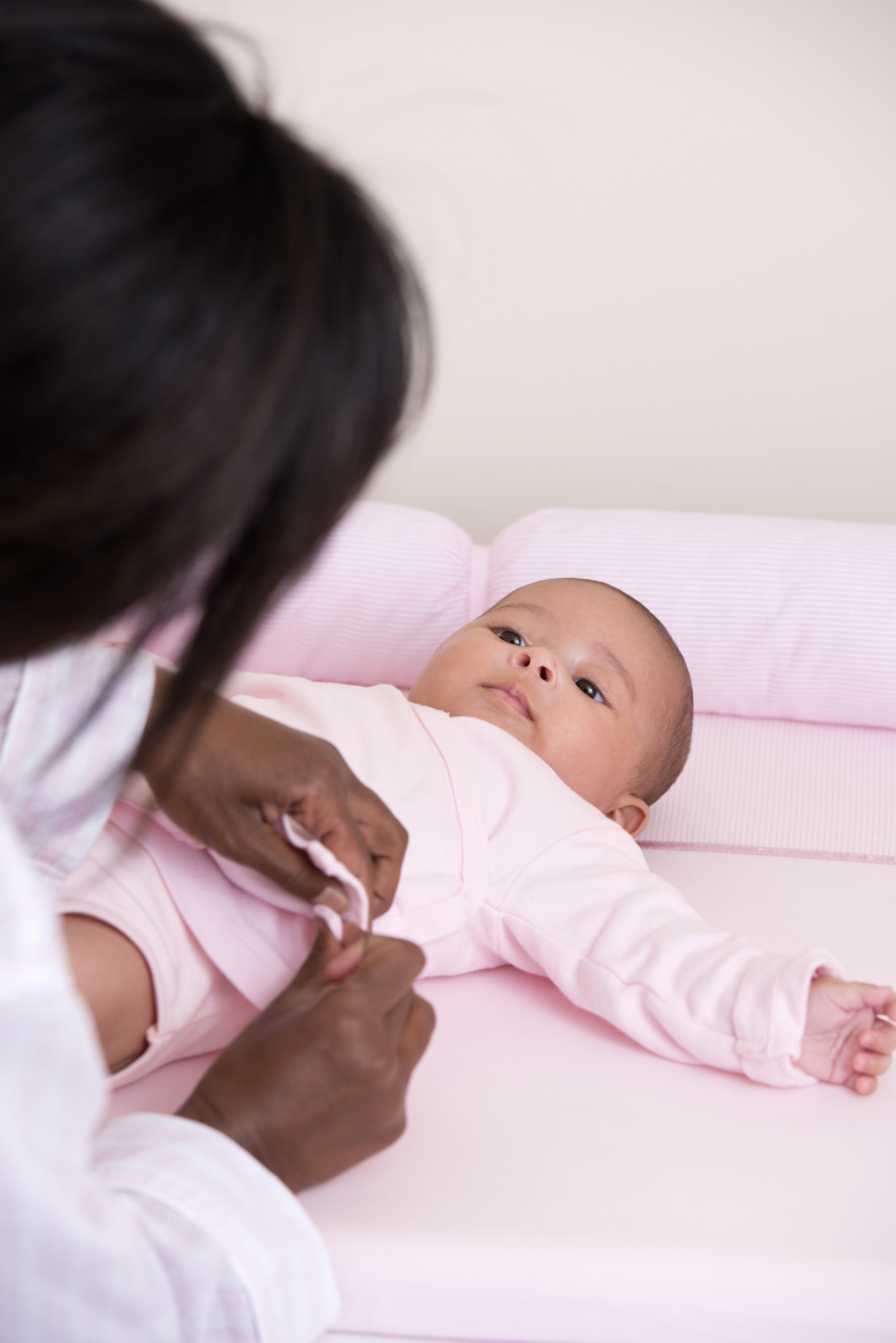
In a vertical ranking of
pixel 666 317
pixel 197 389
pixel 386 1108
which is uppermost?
pixel 197 389

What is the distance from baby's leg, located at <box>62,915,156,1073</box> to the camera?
31.1 inches

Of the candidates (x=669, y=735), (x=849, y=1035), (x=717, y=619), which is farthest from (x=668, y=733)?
(x=849, y=1035)

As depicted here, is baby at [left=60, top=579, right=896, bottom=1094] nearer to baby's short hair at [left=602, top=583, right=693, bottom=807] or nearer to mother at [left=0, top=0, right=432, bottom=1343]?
Result: baby's short hair at [left=602, top=583, right=693, bottom=807]

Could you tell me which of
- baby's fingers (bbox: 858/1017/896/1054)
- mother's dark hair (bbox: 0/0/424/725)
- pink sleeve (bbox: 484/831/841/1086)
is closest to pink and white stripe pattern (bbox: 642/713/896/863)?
pink sleeve (bbox: 484/831/841/1086)

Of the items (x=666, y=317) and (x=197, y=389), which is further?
(x=666, y=317)

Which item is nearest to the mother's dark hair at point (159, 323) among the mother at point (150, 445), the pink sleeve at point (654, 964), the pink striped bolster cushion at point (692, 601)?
the mother at point (150, 445)

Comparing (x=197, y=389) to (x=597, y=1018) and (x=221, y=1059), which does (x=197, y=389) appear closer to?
(x=221, y=1059)

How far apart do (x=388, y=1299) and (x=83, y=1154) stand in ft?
0.96

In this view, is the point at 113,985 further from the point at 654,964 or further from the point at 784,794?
the point at 784,794

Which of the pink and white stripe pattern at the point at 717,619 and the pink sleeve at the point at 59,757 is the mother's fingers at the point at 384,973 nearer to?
the pink sleeve at the point at 59,757

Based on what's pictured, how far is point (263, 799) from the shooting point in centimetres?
77

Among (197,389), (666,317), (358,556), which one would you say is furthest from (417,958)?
(666,317)

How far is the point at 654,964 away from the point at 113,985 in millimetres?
417

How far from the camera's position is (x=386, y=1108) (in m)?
0.68
